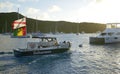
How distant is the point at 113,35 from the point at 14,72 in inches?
2467

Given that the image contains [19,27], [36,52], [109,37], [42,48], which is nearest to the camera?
[19,27]

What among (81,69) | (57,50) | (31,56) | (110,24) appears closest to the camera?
(81,69)

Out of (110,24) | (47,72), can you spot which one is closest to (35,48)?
(47,72)

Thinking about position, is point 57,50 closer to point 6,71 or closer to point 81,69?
point 81,69

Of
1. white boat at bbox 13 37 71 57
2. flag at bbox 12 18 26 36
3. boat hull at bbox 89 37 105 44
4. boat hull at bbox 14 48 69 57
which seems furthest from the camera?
boat hull at bbox 89 37 105 44

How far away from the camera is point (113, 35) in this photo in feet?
279

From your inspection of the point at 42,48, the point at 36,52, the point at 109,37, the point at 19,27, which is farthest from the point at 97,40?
the point at 19,27

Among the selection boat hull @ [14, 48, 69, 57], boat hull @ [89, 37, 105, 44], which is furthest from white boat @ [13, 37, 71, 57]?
boat hull @ [89, 37, 105, 44]

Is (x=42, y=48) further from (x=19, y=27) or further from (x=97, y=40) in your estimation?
(x=97, y=40)

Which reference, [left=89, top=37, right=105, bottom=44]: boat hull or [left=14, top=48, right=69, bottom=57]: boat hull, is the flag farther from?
[left=89, top=37, right=105, bottom=44]: boat hull

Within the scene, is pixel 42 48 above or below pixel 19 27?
below

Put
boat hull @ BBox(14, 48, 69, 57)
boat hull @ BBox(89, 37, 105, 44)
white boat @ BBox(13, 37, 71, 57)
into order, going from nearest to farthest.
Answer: boat hull @ BBox(14, 48, 69, 57), white boat @ BBox(13, 37, 71, 57), boat hull @ BBox(89, 37, 105, 44)

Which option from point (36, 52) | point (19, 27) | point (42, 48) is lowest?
point (36, 52)

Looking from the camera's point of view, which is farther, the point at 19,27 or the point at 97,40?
the point at 97,40
